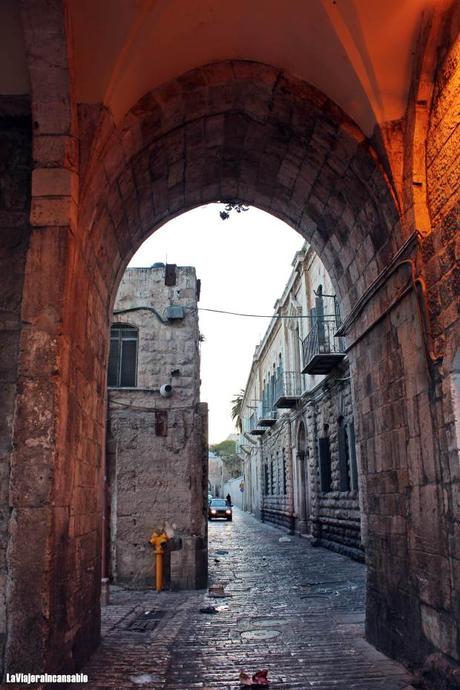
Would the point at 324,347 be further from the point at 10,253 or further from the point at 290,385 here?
the point at 10,253

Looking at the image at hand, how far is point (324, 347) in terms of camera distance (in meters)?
15.4

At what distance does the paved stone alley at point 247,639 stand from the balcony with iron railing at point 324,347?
209 inches

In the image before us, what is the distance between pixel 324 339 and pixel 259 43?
10.7 metres

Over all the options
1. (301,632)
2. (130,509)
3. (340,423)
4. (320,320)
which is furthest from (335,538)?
(301,632)

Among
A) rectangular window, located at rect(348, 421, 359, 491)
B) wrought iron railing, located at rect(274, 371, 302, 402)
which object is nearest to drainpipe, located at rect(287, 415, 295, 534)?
wrought iron railing, located at rect(274, 371, 302, 402)

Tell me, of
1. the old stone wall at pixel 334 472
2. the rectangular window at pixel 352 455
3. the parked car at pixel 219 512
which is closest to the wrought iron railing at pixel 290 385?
the old stone wall at pixel 334 472

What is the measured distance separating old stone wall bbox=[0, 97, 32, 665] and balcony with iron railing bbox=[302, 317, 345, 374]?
10216 mm

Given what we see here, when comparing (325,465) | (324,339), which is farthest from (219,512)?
(324,339)

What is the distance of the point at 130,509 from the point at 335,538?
7.84 m

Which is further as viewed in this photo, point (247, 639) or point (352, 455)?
point (352, 455)

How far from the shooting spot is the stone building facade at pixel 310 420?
1491 centimetres

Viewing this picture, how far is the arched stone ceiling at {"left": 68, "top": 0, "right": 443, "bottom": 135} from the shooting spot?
495 cm

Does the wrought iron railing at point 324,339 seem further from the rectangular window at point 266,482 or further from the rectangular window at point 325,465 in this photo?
the rectangular window at point 266,482

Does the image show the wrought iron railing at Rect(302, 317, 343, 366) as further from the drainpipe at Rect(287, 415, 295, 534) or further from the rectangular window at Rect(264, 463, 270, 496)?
the rectangular window at Rect(264, 463, 270, 496)
